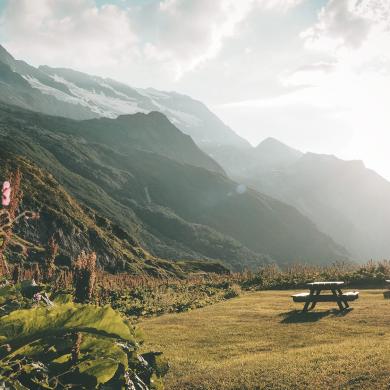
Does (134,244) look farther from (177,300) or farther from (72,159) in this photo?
(72,159)

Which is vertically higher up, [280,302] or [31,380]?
[31,380]

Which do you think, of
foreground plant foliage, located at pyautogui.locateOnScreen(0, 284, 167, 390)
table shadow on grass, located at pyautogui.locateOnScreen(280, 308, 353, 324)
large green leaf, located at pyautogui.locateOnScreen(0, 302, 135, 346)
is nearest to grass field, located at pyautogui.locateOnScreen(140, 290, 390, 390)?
table shadow on grass, located at pyautogui.locateOnScreen(280, 308, 353, 324)

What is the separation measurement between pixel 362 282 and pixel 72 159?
182776 mm

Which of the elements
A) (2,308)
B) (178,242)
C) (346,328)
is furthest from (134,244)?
(2,308)

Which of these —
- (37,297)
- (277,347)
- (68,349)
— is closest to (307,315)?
(277,347)

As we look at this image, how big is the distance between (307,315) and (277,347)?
5.17 m

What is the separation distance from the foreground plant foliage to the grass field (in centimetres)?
476

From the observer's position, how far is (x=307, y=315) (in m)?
16.2

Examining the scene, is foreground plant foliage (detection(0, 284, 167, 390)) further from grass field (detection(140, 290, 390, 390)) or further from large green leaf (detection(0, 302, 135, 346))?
grass field (detection(140, 290, 390, 390))

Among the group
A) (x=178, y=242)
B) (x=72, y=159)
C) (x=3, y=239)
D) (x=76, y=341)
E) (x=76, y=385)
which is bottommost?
(x=178, y=242)

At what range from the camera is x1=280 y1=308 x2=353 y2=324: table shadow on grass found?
15.2m

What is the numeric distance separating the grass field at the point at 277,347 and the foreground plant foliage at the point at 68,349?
4.76 metres

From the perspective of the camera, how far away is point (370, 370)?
8359 mm

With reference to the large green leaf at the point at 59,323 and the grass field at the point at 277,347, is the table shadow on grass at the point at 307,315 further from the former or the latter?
the large green leaf at the point at 59,323
